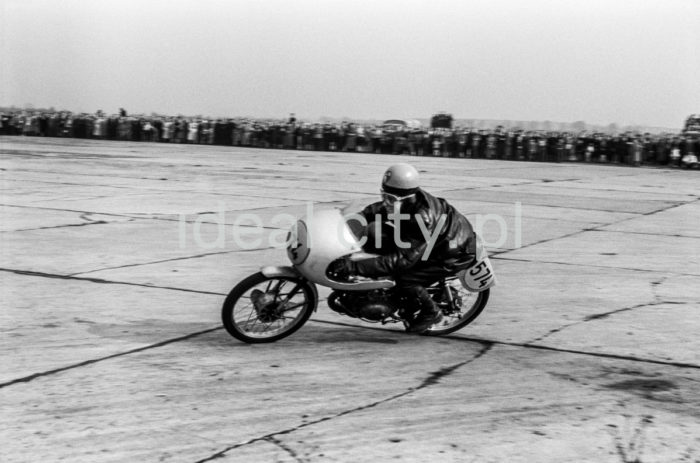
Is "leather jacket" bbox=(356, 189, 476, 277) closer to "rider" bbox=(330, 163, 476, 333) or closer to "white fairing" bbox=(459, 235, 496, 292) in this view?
"rider" bbox=(330, 163, 476, 333)

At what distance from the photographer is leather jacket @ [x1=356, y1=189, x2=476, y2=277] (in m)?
5.79

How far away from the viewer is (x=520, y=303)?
731cm

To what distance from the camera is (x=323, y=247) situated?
224 inches

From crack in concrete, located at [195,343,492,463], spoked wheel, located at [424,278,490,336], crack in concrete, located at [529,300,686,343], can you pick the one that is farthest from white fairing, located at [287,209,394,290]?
crack in concrete, located at [529,300,686,343]

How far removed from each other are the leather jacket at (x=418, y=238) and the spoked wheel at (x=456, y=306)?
11.1 inches

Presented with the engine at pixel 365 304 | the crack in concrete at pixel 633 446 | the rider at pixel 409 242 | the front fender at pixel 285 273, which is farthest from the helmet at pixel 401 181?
the crack in concrete at pixel 633 446

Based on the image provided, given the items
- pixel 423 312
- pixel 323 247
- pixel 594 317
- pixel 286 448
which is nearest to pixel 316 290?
pixel 323 247

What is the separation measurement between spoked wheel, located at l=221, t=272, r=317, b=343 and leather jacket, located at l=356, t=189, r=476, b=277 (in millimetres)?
475

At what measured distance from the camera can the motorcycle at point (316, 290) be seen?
571cm

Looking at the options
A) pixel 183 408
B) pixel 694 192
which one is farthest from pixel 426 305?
pixel 694 192

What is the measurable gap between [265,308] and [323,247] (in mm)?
561

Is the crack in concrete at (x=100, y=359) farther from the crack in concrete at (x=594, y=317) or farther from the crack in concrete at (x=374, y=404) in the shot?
the crack in concrete at (x=594, y=317)

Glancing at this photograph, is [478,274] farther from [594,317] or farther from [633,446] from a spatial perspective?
[633,446]

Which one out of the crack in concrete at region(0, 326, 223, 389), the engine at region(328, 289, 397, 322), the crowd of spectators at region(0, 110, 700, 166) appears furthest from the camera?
the crowd of spectators at region(0, 110, 700, 166)
